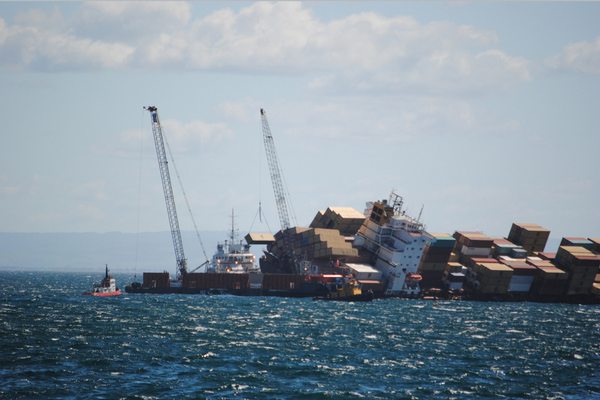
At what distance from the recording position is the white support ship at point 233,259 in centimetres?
13275

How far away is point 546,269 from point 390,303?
4286cm

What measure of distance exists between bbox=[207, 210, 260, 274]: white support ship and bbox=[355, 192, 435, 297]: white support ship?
77.6ft

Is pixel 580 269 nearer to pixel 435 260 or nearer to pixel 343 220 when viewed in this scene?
pixel 435 260

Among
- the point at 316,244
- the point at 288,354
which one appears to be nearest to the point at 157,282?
the point at 316,244

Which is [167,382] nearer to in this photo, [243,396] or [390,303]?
[243,396]

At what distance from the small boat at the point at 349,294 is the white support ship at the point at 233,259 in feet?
68.5

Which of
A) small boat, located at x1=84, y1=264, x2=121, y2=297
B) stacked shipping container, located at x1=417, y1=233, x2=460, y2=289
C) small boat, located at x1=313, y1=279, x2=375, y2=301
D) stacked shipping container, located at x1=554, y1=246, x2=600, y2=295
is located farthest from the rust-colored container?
stacked shipping container, located at x1=554, y1=246, x2=600, y2=295

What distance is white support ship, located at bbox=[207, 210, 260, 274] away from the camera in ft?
436

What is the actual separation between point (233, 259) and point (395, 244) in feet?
112

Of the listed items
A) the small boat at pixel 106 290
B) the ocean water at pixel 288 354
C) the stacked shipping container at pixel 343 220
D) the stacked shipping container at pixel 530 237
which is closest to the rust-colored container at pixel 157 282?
the small boat at pixel 106 290

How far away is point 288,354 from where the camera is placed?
2354 inches

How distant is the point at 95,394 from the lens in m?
43.5

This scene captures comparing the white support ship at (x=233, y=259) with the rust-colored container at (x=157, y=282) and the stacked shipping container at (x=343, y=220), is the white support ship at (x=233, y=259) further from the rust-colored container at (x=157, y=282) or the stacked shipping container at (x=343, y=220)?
the stacked shipping container at (x=343, y=220)

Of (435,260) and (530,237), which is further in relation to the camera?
(530,237)
